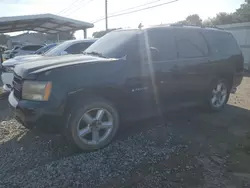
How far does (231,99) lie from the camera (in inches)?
288

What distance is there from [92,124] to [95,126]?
0.06 m

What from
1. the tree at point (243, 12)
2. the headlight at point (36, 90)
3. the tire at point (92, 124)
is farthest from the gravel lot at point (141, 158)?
the tree at point (243, 12)

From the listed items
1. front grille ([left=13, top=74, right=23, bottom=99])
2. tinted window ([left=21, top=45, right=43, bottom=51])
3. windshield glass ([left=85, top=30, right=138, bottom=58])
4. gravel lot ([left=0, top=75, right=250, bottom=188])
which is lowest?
gravel lot ([left=0, top=75, right=250, bottom=188])

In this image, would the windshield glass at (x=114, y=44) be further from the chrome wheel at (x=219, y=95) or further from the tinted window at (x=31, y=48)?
the tinted window at (x=31, y=48)

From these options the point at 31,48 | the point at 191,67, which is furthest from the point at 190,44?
the point at 31,48

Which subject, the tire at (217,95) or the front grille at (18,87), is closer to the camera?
the front grille at (18,87)

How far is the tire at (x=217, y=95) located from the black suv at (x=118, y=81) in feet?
0.11

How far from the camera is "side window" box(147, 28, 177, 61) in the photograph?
4.44 m

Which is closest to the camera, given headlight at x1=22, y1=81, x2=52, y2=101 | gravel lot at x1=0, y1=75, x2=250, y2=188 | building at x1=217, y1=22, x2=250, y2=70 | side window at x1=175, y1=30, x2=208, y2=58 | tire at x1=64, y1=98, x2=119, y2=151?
gravel lot at x1=0, y1=75, x2=250, y2=188

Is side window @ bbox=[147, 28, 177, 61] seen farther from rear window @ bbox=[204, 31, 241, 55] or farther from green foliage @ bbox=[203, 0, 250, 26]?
green foliage @ bbox=[203, 0, 250, 26]

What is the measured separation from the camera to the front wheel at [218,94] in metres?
5.57

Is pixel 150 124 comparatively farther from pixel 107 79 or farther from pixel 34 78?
pixel 34 78

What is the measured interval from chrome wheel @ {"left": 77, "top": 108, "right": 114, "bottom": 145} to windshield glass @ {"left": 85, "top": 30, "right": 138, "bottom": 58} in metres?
1.05

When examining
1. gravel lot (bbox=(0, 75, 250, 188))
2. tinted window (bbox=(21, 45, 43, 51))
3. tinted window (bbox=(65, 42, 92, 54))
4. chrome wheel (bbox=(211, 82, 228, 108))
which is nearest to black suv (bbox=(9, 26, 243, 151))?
chrome wheel (bbox=(211, 82, 228, 108))
